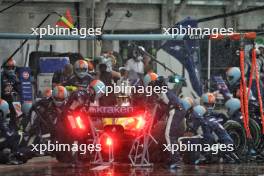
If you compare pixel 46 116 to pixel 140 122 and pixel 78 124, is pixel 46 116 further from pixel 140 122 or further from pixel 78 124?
pixel 140 122

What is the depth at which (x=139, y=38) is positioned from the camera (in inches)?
575

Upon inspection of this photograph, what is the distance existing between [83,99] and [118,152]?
1183 mm

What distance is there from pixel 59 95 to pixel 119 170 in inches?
82.3

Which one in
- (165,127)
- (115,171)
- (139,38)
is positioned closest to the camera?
(115,171)

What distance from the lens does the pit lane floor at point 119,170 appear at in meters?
12.2

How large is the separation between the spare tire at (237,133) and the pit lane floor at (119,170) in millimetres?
555

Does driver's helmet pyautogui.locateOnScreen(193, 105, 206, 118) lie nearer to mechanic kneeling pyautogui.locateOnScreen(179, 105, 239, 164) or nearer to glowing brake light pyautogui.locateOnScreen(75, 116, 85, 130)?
mechanic kneeling pyautogui.locateOnScreen(179, 105, 239, 164)

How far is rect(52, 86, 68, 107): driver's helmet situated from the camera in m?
13.8

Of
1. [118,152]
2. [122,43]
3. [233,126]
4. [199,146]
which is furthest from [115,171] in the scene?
[122,43]

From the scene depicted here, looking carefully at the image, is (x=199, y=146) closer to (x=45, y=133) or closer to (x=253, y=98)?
(x=253, y=98)

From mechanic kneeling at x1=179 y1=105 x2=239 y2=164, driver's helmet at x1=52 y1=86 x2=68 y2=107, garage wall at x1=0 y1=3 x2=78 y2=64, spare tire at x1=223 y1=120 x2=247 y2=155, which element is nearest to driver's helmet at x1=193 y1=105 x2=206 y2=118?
mechanic kneeling at x1=179 y1=105 x2=239 y2=164

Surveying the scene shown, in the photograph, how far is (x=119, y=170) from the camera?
1263 centimetres

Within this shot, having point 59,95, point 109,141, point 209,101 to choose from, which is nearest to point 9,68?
point 59,95

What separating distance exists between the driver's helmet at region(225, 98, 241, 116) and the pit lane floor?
1186 mm
